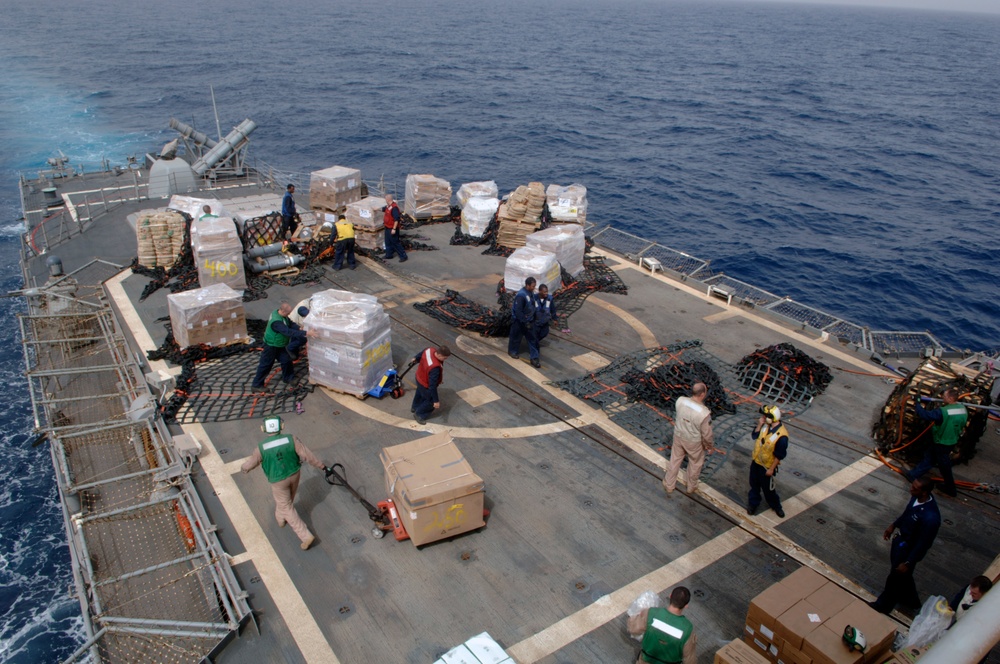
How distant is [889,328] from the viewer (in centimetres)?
2588

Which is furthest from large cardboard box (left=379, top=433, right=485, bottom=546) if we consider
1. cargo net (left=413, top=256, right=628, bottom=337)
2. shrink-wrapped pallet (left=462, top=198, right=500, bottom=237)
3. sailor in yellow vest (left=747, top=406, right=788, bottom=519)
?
shrink-wrapped pallet (left=462, top=198, right=500, bottom=237)

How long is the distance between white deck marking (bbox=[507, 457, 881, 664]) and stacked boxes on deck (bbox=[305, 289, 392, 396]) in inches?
229

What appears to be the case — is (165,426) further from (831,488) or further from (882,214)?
(882,214)

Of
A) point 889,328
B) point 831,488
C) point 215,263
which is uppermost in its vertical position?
point 215,263

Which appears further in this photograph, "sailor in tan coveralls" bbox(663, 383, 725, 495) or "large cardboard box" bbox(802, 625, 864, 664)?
"sailor in tan coveralls" bbox(663, 383, 725, 495)

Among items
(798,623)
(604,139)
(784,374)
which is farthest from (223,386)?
(604,139)

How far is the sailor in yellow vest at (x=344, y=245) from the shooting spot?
18375 mm

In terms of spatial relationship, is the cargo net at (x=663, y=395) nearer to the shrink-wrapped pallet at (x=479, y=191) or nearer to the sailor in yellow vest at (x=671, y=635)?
the sailor in yellow vest at (x=671, y=635)

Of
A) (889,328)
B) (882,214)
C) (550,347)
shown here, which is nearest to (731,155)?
(882,214)

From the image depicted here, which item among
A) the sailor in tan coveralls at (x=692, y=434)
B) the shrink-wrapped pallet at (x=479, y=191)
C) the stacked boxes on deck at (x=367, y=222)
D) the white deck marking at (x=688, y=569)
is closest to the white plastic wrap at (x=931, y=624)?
the white deck marking at (x=688, y=569)

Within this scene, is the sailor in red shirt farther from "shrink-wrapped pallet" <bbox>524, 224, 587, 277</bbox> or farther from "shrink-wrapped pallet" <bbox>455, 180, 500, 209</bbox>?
"shrink-wrapped pallet" <bbox>455, 180, 500, 209</bbox>

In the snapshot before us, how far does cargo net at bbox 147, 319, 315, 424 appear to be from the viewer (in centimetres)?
1207

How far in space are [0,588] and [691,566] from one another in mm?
12764

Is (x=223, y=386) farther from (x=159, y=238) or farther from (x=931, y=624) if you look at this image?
(x=931, y=624)
